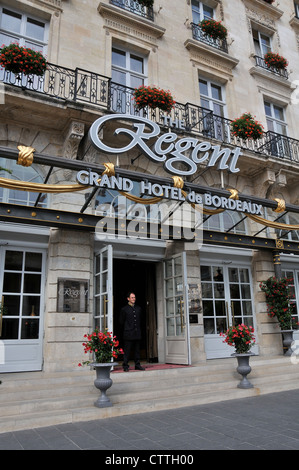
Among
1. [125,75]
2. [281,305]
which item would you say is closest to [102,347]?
[281,305]

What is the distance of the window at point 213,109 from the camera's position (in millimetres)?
11031

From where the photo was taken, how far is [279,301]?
9.95 m

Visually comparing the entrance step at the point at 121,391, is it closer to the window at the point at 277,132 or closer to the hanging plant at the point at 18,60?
the hanging plant at the point at 18,60

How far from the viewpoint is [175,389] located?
628 cm

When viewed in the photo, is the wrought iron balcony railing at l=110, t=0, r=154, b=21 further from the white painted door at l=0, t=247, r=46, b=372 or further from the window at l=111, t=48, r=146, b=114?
the white painted door at l=0, t=247, r=46, b=372

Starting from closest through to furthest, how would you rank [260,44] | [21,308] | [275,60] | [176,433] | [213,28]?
[176,433], [21,308], [213,28], [275,60], [260,44]


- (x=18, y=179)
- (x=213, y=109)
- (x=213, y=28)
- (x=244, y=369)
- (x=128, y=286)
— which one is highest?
(x=213, y=28)

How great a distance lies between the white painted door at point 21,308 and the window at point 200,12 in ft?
35.0

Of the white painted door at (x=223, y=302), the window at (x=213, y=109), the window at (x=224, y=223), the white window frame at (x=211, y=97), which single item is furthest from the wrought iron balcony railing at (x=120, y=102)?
the white painted door at (x=223, y=302)

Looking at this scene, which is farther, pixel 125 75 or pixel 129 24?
pixel 129 24

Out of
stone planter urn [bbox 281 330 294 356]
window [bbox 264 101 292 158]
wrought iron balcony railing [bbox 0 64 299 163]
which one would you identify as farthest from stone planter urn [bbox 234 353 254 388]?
window [bbox 264 101 292 158]

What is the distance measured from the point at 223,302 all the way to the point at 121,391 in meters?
4.79

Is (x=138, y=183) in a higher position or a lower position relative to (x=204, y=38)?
lower

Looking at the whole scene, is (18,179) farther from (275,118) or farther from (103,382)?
(275,118)
